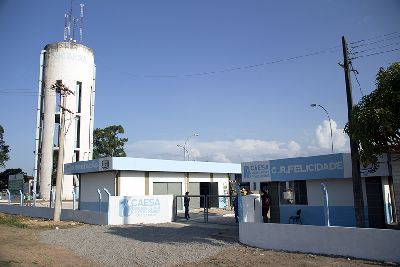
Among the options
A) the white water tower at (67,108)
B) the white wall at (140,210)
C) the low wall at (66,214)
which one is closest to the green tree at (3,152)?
the white water tower at (67,108)

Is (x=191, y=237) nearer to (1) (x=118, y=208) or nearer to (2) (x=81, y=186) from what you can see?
(1) (x=118, y=208)

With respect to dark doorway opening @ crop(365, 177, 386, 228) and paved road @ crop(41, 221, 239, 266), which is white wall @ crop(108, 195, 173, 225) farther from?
dark doorway opening @ crop(365, 177, 386, 228)

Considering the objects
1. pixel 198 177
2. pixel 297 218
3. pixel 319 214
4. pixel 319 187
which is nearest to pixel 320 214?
pixel 319 214

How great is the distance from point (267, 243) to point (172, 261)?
11.9 feet

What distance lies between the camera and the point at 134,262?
36.0ft

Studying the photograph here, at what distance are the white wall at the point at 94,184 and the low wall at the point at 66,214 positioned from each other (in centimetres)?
298

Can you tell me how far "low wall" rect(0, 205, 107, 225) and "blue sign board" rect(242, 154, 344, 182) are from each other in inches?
338

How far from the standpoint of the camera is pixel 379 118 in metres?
11.3

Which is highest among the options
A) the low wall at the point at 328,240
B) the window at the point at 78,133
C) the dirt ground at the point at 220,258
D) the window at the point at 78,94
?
the window at the point at 78,94

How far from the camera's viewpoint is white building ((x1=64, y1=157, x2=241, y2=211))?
26031mm

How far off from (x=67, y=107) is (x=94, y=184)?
26606mm

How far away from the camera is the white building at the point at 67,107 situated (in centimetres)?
5147

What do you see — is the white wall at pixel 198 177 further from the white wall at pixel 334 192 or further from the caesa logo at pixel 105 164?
the white wall at pixel 334 192

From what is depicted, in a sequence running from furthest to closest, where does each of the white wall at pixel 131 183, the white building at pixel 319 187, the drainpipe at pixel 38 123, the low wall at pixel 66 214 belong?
the drainpipe at pixel 38 123 < the white wall at pixel 131 183 < the low wall at pixel 66 214 < the white building at pixel 319 187
